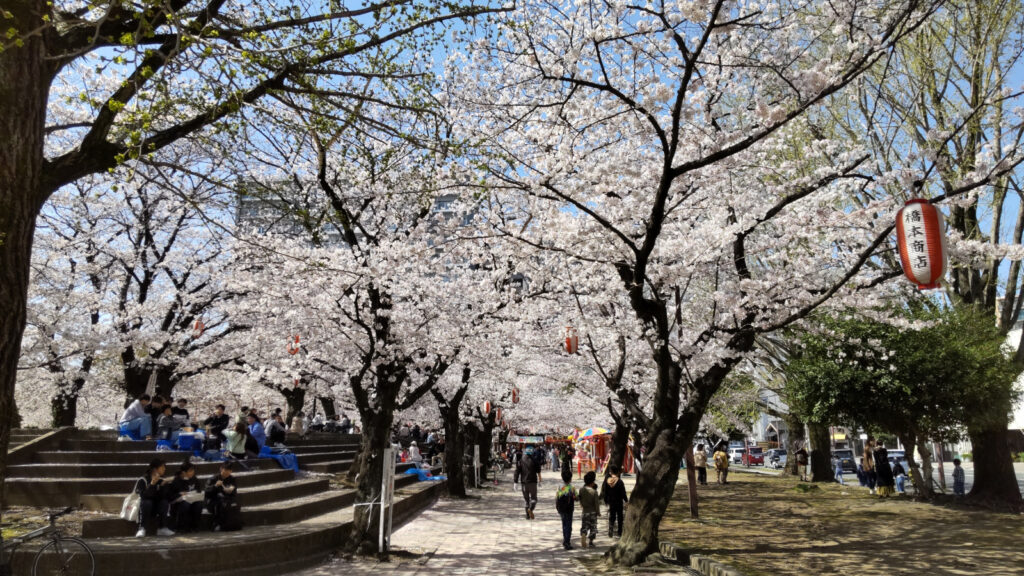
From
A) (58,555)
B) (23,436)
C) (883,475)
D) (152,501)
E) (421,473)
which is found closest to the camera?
(58,555)

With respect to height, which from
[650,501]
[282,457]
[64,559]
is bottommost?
[64,559]

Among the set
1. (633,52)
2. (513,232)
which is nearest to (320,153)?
(513,232)

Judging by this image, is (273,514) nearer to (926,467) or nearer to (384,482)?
(384,482)

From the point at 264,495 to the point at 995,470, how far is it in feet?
52.2

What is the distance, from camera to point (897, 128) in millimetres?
13992

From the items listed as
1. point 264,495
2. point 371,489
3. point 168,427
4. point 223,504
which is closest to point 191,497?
point 223,504

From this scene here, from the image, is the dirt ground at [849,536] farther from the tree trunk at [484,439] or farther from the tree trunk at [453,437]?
the tree trunk at [484,439]

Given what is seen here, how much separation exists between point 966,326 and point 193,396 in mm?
31059

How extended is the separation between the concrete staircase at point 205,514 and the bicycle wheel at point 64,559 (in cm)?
26

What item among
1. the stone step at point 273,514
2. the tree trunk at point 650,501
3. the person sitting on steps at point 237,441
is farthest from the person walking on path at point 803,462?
the person sitting on steps at point 237,441

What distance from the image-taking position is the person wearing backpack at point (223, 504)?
9570mm

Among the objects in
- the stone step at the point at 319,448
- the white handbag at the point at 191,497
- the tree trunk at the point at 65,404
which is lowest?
the white handbag at the point at 191,497

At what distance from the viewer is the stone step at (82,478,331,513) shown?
9586mm

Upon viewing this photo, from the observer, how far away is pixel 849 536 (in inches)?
469
